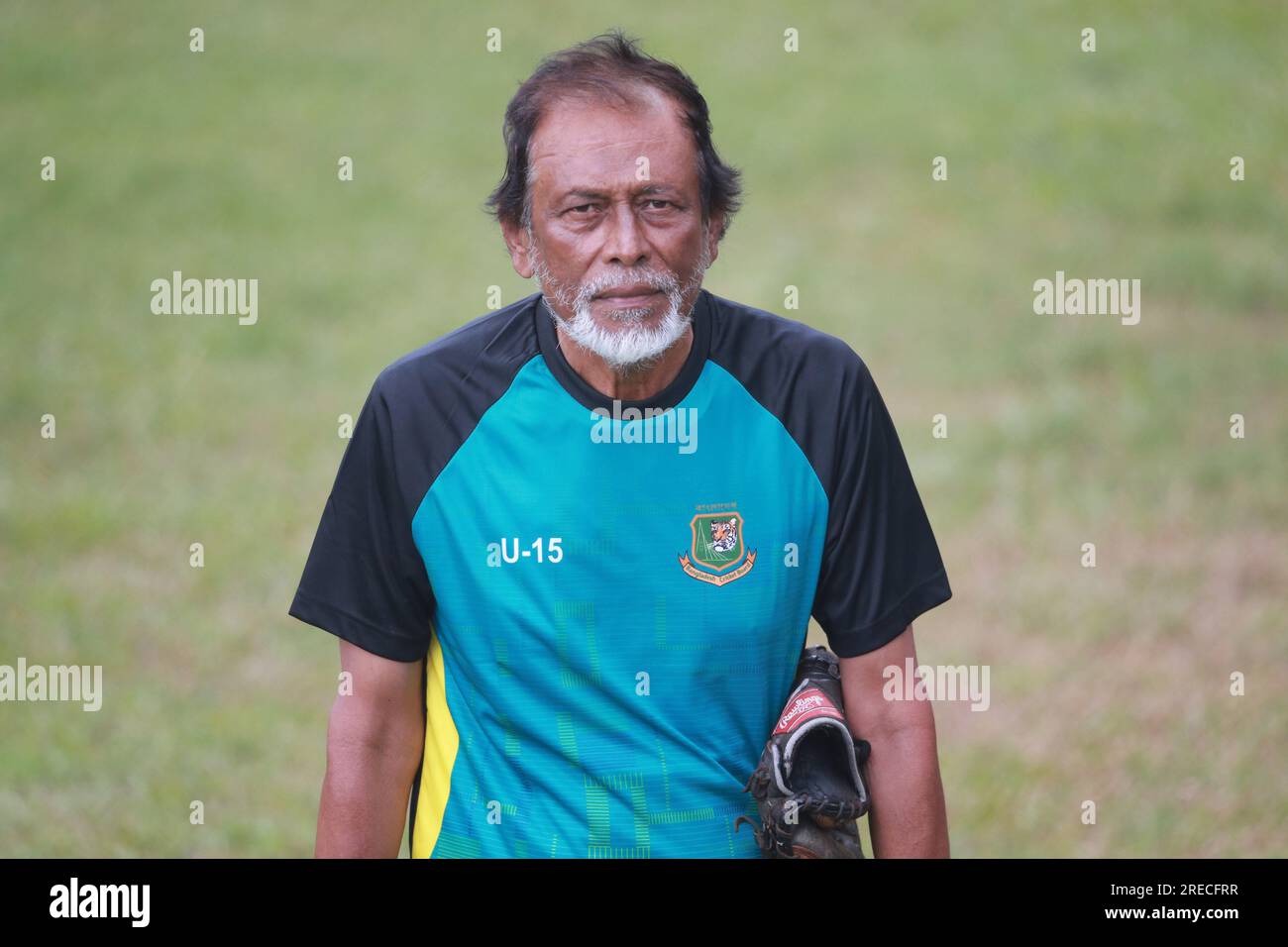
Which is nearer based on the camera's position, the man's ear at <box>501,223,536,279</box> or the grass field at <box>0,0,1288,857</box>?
the man's ear at <box>501,223,536,279</box>

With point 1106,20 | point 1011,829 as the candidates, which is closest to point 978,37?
point 1106,20

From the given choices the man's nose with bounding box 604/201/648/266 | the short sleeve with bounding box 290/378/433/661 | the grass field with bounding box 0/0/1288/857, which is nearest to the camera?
the man's nose with bounding box 604/201/648/266

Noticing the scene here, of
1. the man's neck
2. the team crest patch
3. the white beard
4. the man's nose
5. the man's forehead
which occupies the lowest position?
the team crest patch

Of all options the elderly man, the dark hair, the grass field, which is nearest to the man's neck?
the elderly man

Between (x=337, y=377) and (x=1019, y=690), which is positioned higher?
(x=337, y=377)

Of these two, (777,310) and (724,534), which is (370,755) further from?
(777,310)

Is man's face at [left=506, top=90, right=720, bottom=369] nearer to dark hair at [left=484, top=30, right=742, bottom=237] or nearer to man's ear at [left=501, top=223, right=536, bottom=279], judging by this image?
dark hair at [left=484, top=30, right=742, bottom=237]

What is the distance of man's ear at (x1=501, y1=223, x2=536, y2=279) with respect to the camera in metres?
3.74

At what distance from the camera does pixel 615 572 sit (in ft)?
11.7

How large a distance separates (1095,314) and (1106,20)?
195 inches

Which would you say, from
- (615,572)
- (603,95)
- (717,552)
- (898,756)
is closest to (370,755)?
(615,572)

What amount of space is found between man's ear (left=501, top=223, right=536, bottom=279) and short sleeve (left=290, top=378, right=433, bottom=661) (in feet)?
1.50

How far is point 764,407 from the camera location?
3.64 meters

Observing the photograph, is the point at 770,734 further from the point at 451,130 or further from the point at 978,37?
the point at 978,37
